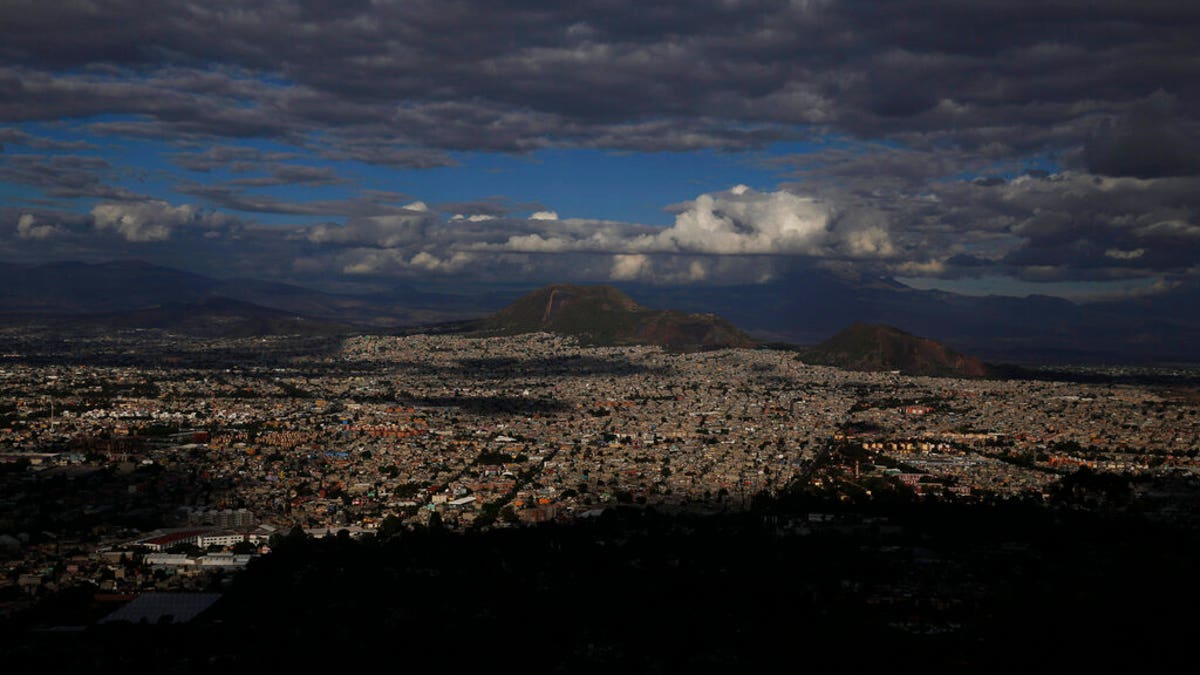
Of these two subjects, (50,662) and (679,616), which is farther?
(679,616)

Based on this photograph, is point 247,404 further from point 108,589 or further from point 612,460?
point 108,589

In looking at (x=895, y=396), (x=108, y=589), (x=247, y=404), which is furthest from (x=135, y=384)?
(x=895, y=396)

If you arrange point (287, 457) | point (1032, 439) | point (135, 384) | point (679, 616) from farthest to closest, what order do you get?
point (135, 384), point (1032, 439), point (287, 457), point (679, 616)

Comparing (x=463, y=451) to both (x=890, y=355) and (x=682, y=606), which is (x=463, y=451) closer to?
(x=682, y=606)

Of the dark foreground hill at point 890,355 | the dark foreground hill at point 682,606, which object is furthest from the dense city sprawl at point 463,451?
the dark foreground hill at point 890,355

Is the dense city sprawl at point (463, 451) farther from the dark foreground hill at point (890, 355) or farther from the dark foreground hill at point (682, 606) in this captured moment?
the dark foreground hill at point (890, 355)

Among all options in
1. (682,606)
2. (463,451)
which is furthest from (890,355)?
(682,606)
